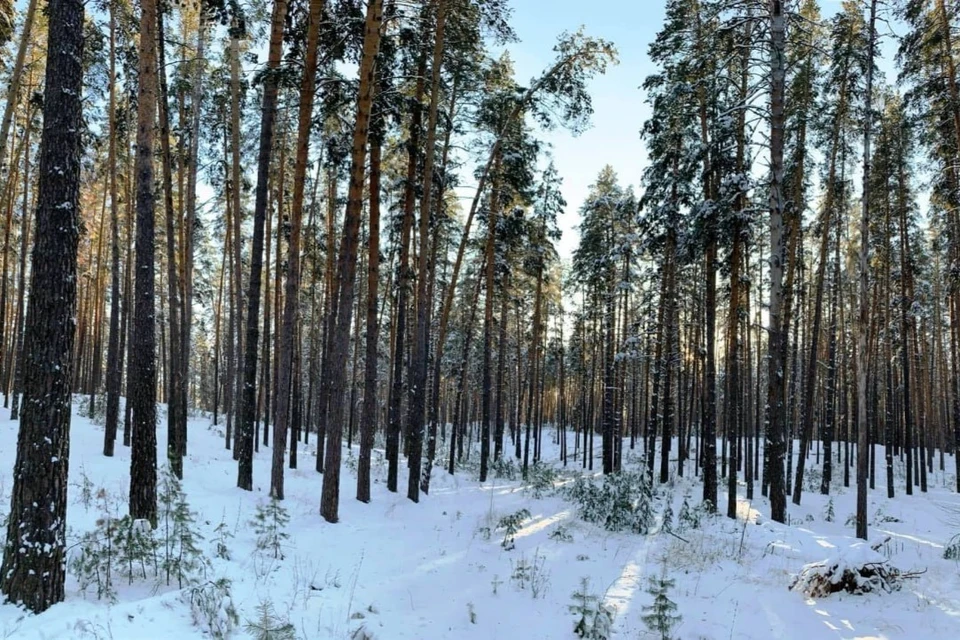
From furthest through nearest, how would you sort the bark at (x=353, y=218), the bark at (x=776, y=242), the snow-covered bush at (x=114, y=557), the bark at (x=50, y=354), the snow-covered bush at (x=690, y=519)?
the snow-covered bush at (x=690, y=519) → the bark at (x=776, y=242) → the bark at (x=353, y=218) → the snow-covered bush at (x=114, y=557) → the bark at (x=50, y=354)

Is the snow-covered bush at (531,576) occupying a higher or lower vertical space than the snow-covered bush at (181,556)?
lower

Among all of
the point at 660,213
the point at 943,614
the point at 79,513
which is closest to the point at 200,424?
the point at 79,513

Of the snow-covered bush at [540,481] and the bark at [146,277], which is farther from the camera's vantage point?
the snow-covered bush at [540,481]

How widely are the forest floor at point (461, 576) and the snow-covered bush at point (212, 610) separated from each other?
3.4 inches

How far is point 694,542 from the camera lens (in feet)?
34.6

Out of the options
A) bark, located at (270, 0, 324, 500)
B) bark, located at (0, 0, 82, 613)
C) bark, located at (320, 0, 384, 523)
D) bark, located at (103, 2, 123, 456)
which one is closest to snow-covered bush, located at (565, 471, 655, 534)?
bark, located at (320, 0, 384, 523)

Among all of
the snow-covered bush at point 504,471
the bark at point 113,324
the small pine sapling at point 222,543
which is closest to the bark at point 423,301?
the small pine sapling at point 222,543

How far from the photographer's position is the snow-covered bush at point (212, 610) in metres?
4.96

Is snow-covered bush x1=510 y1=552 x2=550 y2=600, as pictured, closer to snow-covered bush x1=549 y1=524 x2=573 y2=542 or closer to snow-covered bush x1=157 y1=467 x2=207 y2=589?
snow-covered bush x1=549 y1=524 x2=573 y2=542

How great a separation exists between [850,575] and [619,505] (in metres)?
5.18

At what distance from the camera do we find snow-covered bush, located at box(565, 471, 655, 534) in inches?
469

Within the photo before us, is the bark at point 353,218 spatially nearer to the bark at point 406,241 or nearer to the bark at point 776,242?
the bark at point 406,241

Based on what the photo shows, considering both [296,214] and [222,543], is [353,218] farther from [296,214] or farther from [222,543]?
[222,543]

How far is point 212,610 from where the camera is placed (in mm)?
5113
